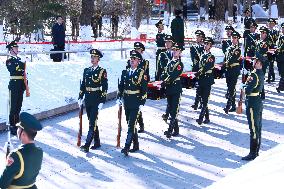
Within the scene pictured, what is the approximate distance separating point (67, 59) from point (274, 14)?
18.6 m

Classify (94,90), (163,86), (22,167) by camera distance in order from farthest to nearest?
(163,86), (94,90), (22,167)

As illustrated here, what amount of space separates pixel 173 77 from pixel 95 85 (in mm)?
1848

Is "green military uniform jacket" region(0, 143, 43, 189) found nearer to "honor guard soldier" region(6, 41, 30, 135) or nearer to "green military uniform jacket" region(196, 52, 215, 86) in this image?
"honor guard soldier" region(6, 41, 30, 135)

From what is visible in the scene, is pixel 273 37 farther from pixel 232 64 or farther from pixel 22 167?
pixel 22 167

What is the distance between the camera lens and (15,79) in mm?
13344

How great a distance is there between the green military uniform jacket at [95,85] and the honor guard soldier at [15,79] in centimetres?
188

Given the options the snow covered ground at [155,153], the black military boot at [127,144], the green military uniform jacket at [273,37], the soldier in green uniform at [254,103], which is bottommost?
the snow covered ground at [155,153]

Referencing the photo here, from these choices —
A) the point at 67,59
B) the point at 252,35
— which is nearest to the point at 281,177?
the point at 252,35

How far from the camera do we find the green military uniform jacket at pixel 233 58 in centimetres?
1520

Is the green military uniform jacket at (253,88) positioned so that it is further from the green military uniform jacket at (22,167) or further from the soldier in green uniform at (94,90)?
the green military uniform jacket at (22,167)

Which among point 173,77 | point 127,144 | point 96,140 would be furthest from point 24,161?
point 173,77

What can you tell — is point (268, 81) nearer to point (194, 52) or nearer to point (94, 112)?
point (194, 52)

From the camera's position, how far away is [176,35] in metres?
23.8

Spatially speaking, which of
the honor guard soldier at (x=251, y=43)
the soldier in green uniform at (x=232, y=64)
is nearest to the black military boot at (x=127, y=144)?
the soldier in green uniform at (x=232, y=64)
